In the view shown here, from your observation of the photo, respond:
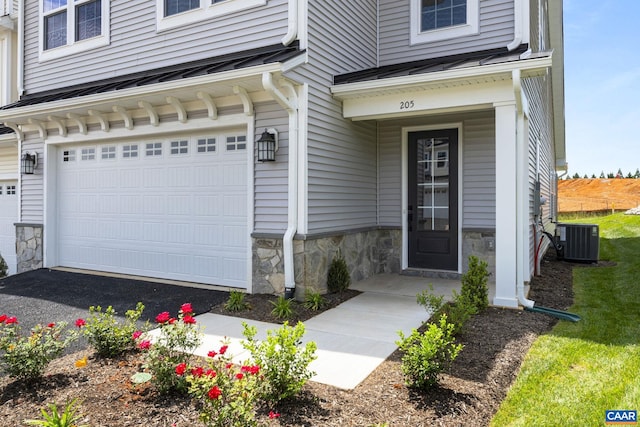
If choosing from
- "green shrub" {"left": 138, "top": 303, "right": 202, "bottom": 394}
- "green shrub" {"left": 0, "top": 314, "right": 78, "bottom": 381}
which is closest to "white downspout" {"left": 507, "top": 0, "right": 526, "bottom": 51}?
"green shrub" {"left": 138, "top": 303, "right": 202, "bottom": 394}

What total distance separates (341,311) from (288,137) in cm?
228

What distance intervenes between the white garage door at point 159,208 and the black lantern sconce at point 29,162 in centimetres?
45

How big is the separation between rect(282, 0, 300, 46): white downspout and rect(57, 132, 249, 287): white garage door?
4.64 feet

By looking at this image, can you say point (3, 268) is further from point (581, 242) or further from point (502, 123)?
point (581, 242)

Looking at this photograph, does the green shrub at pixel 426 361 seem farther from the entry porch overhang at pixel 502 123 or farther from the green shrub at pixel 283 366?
the entry porch overhang at pixel 502 123

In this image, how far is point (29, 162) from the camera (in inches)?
316

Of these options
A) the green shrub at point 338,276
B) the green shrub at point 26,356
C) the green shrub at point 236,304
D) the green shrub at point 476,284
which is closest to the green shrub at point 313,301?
the green shrub at point 338,276

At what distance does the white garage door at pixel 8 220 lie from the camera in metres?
9.01

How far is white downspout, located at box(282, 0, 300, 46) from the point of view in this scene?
18.5 ft

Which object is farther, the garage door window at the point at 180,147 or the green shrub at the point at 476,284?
the garage door window at the point at 180,147

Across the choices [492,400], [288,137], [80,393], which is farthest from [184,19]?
[492,400]

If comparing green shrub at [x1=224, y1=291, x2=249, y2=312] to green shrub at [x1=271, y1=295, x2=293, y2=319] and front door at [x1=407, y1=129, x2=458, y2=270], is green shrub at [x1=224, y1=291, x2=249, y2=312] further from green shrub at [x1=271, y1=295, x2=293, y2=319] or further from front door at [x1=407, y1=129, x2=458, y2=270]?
front door at [x1=407, y1=129, x2=458, y2=270]

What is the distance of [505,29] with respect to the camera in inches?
261

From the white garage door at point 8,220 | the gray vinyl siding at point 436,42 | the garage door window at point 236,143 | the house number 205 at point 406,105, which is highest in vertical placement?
the gray vinyl siding at point 436,42
